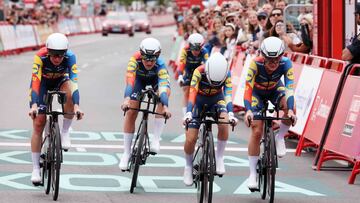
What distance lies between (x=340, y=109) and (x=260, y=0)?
10688mm

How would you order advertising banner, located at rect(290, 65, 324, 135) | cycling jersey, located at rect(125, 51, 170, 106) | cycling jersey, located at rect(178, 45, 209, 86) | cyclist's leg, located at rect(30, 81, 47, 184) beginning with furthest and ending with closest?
cycling jersey, located at rect(178, 45, 209, 86)
advertising banner, located at rect(290, 65, 324, 135)
cycling jersey, located at rect(125, 51, 170, 106)
cyclist's leg, located at rect(30, 81, 47, 184)

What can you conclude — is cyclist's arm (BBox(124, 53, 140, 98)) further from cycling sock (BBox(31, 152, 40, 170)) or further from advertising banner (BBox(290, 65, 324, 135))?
advertising banner (BBox(290, 65, 324, 135))

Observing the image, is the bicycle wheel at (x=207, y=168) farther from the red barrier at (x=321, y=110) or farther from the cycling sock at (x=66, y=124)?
the red barrier at (x=321, y=110)

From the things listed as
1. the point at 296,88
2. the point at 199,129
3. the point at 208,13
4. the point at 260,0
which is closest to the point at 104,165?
the point at 199,129

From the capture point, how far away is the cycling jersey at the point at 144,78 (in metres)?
12.1

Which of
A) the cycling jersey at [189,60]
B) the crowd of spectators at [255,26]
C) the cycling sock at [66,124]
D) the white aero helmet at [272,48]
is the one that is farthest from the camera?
the crowd of spectators at [255,26]

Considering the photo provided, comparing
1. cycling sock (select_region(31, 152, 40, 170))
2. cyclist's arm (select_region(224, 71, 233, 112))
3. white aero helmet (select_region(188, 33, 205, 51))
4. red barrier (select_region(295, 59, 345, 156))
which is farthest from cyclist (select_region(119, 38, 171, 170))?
white aero helmet (select_region(188, 33, 205, 51))

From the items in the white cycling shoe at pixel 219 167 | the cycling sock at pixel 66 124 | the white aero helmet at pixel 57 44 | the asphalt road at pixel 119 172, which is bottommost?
the asphalt road at pixel 119 172

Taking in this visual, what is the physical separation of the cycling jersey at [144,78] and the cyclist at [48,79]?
2.34ft

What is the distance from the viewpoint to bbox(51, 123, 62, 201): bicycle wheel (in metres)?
10.7

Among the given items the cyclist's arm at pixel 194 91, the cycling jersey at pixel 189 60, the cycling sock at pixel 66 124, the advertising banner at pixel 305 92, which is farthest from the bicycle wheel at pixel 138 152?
the cycling jersey at pixel 189 60

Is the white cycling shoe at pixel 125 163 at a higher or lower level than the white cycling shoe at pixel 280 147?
lower

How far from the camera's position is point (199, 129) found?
11.2 meters

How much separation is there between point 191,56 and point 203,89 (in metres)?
6.30
